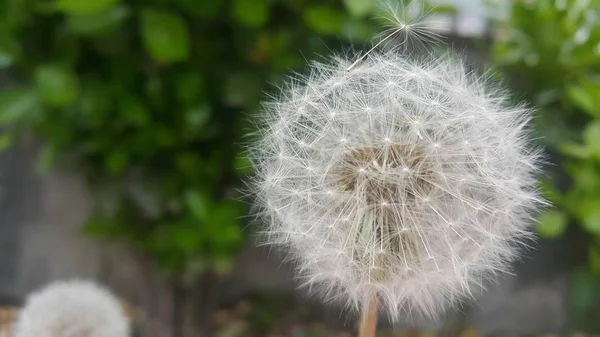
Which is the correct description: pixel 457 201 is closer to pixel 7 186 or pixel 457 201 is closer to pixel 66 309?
pixel 66 309

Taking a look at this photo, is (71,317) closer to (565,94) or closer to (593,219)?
(593,219)

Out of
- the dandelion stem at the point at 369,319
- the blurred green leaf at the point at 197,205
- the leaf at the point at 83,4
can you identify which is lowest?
the dandelion stem at the point at 369,319

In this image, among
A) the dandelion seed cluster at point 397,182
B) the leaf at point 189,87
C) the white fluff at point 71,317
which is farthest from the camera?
the leaf at point 189,87

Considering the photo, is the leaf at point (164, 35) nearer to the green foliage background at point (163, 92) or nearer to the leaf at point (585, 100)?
the green foliage background at point (163, 92)


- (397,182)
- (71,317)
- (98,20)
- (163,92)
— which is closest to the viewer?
(397,182)

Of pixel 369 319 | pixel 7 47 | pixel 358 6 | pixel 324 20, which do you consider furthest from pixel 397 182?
pixel 7 47

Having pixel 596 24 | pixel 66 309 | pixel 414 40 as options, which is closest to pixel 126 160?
pixel 66 309

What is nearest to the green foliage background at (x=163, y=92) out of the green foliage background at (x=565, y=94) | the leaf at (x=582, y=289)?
the green foliage background at (x=565, y=94)
